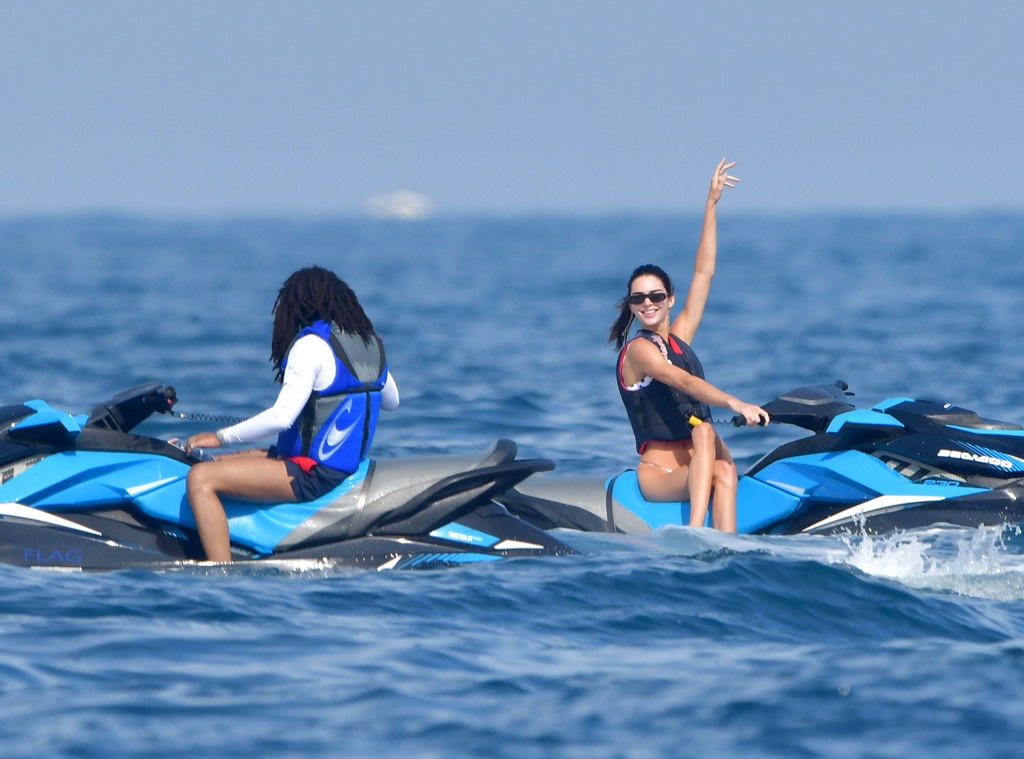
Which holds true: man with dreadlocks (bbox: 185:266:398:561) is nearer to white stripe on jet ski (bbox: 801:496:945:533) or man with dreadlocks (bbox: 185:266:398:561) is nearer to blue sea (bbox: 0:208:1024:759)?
blue sea (bbox: 0:208:1024:759)

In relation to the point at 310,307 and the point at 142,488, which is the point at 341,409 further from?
the point at 142,488

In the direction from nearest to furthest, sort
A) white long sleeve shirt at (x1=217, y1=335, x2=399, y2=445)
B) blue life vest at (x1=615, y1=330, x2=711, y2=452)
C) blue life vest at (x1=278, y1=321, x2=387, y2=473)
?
1. white long sleeve shirt at (x1=217, y1=335, x2=399, y2=445)
2. blue life vest at (x1=278, y1=321, x2=387, y2=473)
3. blue life vest at (x1=615, y1=330, x2=711, y2=452)

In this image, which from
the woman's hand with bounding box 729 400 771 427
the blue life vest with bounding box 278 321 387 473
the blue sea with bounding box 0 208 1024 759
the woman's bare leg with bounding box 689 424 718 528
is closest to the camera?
the blue sea with bounding box 0 208 1024 759

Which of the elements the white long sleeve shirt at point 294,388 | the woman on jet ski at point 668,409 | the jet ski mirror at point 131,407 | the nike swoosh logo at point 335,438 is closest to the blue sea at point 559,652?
the woman on jet ski at point 668,409

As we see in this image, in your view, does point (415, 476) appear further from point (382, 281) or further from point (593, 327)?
point (382, 281)

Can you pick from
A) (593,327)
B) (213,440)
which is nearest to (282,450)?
(213,440)

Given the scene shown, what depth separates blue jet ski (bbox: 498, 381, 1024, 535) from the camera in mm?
6617

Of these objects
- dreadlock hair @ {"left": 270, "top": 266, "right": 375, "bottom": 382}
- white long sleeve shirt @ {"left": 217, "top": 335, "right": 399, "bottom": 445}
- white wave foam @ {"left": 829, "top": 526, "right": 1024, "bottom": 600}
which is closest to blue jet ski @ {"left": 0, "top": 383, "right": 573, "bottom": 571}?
white long sleeve shirt @ {"left": 217, "top": 335, "right": 399, "bottom": 445}

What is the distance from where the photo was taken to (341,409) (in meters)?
6.01

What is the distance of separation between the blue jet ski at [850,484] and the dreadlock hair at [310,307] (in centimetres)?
123

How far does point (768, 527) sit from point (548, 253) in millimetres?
42763

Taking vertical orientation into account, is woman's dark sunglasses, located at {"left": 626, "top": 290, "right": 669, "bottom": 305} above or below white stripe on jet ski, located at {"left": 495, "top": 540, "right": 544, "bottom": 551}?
above

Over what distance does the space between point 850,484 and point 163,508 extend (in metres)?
3.23

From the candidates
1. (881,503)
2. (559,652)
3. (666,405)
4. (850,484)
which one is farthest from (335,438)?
(881,503)
